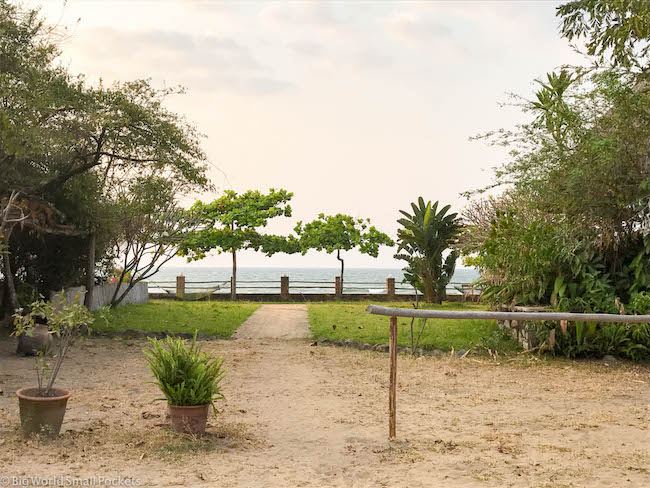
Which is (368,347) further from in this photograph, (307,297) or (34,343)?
(307,297)

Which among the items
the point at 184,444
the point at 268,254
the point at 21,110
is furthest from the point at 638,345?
the point at 268,254

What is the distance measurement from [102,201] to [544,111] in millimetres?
10069

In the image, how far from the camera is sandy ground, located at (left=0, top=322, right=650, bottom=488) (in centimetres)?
480

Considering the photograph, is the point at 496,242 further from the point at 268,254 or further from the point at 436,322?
the point at 268,254

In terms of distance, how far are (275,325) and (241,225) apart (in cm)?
1511

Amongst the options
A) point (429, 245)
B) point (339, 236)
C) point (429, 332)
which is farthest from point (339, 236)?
point (429, 332)

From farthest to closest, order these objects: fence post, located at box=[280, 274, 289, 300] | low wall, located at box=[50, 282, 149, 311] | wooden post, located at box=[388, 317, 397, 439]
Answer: fence post, located at box=[280, 274, 289, 300] < low wall, located at box=[50, 282, 149, 311] < wooden post, located at box=[388, 317, 397, 439]

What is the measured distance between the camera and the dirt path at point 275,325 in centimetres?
1369

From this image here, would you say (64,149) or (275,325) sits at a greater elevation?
(64,149)

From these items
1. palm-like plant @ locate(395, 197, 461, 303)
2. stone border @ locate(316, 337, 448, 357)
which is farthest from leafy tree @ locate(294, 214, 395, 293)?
stone border @ locate(316, 337, 448, 357)

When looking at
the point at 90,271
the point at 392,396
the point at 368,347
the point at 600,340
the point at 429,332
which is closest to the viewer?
the point at 392,396

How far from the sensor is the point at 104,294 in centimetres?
1786

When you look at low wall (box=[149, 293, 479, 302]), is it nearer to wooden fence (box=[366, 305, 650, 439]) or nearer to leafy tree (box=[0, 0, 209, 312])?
leafy tree (box=[0, 0, 209, 312])

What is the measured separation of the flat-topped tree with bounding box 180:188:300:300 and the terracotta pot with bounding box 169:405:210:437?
77.6 ft
